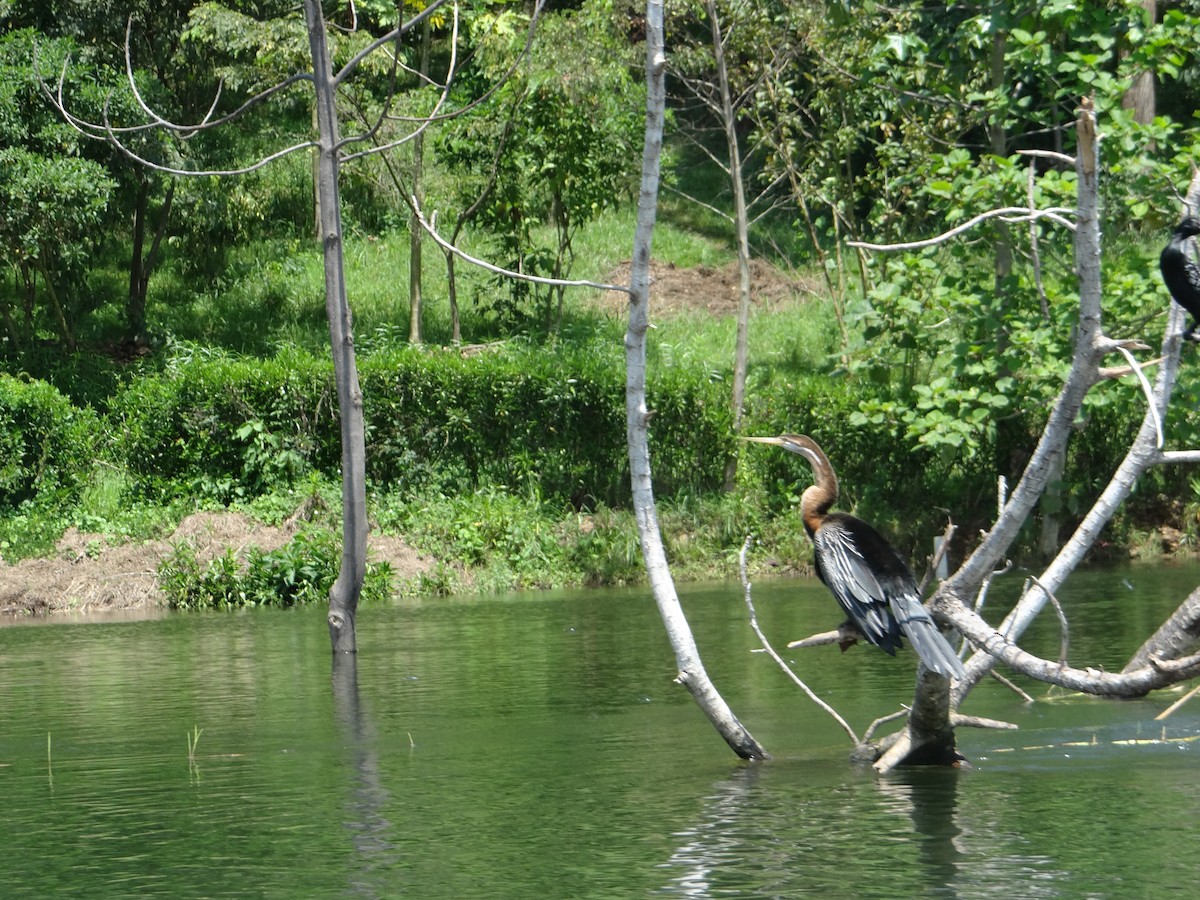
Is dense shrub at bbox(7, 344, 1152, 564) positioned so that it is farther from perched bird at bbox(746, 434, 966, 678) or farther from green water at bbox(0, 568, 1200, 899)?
perched bird at bbox(746, 434, 966, 678)

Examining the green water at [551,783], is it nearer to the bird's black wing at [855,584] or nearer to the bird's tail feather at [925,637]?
the bird's tail feather at [925,637]

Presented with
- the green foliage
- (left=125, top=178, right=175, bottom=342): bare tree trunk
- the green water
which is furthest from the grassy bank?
the green water

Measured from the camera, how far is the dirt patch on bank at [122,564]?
64.6 feet

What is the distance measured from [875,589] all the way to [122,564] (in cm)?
1456

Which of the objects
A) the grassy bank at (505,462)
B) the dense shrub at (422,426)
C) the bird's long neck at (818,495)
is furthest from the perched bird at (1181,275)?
the dense shrub at (422,426)

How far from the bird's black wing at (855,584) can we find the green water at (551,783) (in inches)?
35.5

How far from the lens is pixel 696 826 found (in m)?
7.59

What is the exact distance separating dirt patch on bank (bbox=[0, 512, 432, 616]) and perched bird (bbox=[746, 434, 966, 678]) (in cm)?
1293

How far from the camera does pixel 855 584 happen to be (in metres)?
7.70

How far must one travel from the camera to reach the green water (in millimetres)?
6773

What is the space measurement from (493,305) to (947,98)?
8.93 meters

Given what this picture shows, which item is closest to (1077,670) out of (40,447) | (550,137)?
(40,447)

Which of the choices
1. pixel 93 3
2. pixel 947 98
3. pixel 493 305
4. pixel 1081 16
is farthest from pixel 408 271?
pixel 1081 16

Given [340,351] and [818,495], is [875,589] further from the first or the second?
[340,351]
